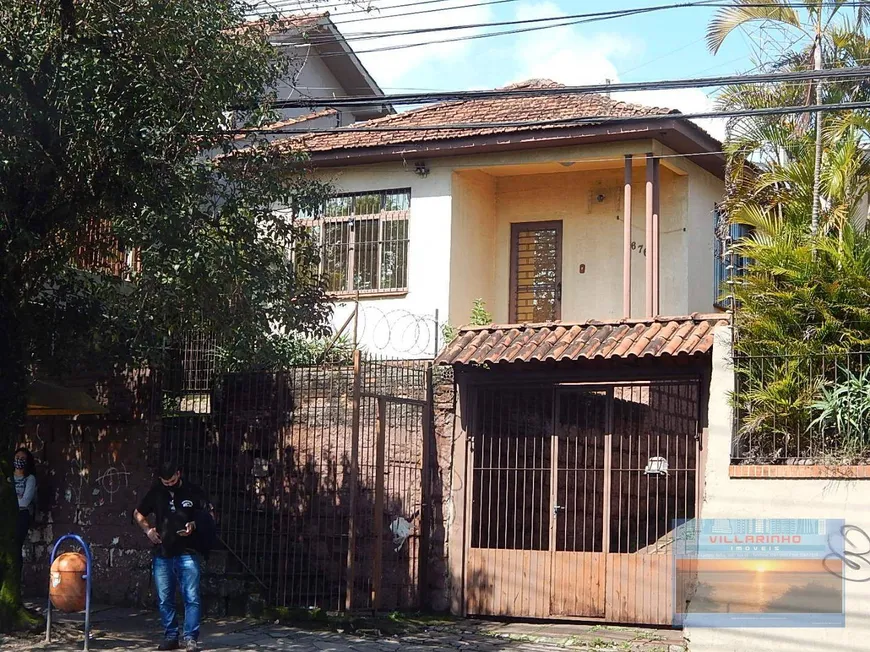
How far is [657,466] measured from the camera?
11.7m

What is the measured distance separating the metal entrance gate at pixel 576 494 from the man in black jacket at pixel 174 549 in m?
3.40

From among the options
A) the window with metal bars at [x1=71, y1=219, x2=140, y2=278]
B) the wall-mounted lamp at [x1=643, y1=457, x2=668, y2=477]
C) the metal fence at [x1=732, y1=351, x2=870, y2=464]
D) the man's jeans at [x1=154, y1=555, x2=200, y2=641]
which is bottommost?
the man's jeans at [x1=154, y1=555, x2=200, y2=641]

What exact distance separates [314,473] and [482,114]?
837 centimetres

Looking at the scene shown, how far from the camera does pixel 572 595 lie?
11977 millimetres

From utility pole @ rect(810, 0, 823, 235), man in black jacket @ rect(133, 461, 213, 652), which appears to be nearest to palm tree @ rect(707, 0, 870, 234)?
utility pole @ rect(810, 0, 823, 235)

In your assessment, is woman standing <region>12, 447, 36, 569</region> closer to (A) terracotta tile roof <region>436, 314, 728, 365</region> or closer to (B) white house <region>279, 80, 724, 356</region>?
(A) terracotta tile roof <region>436, 314, 728, 365</region>

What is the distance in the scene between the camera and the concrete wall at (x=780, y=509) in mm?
9711

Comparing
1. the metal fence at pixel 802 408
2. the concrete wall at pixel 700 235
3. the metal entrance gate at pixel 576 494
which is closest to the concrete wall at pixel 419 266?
the concrete wall at pixel 700 235

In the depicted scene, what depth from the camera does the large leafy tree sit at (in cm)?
1034

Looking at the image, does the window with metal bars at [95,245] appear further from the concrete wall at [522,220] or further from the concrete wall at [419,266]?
the concrete wall at [419,266]

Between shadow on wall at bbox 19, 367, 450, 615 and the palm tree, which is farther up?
the palm tree

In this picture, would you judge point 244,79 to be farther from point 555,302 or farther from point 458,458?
point 555,302

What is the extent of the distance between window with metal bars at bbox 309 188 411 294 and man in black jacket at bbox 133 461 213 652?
27.6 ft

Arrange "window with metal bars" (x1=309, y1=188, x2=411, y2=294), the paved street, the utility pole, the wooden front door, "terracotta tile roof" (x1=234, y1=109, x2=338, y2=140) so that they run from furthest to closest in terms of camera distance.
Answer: the wooden front door → "window with metal bars" (x1=309, y1=188, x2=411, y2=294) → "terracotta tile roof" (x1=234, y1=109, x2=338, y2=140) → the utility pole → the paved street
